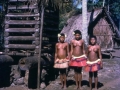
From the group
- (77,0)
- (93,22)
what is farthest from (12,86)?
(93,22)

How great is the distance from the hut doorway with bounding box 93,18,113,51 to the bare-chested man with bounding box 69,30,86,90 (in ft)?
39.1

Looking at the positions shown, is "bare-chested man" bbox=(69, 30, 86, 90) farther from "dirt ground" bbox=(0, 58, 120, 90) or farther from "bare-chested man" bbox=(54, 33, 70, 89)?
"dirt ground" bbox=(0, 58, 120, 90)

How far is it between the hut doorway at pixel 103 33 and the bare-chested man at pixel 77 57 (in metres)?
11.9

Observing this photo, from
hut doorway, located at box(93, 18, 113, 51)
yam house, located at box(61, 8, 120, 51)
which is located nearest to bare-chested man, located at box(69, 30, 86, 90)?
yam house, located at box(61, 8, 120, 51)

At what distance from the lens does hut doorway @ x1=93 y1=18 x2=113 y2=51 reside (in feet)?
63.6

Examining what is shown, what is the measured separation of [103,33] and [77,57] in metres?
12.7

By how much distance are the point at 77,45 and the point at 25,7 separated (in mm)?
2997

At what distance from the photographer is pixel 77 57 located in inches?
298

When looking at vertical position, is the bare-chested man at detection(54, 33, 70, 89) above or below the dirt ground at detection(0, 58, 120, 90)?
above

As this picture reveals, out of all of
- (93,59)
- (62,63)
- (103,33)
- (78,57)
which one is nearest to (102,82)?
(93,59)

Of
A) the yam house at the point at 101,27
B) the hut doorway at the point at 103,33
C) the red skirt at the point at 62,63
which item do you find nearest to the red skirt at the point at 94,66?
the red skirt at the point at 62,63

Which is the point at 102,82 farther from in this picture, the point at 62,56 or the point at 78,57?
the point at 62,56

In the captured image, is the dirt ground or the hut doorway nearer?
the dirt ground

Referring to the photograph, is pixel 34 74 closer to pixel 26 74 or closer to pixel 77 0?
pixel 26 74
